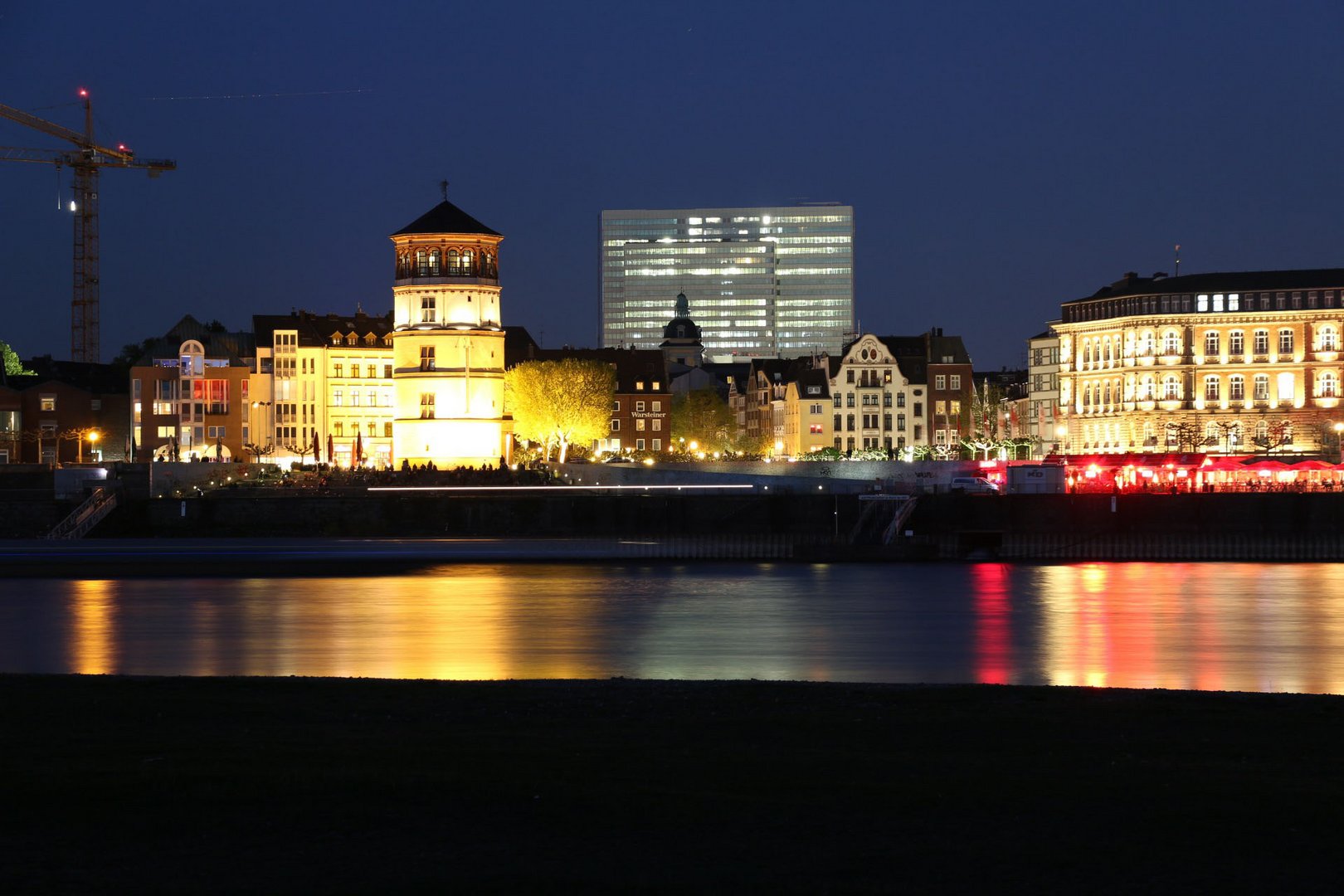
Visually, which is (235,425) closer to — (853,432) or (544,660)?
(853,432)

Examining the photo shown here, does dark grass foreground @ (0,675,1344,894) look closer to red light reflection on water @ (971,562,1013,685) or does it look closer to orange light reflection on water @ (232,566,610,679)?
red light reflection on water @ (971,562,1013,685)

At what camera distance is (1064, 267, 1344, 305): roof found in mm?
135875

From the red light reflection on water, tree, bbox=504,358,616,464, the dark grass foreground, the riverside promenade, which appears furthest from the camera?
tree, bbox=504,358,616,464

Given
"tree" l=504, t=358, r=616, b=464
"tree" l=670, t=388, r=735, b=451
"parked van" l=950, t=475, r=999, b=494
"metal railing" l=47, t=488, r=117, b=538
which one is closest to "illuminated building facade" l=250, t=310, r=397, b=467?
"tree" l=504, t=358, r=616, b=464

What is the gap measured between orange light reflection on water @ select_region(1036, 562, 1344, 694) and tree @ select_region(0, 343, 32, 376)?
390 feet

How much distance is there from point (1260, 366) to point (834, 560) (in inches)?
3372

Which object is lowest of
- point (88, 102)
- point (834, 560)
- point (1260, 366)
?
point (834, 560)

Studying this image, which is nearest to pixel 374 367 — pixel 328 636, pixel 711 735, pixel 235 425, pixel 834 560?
pixel 235 425

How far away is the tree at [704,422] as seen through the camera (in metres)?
177

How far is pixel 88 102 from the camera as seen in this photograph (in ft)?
582

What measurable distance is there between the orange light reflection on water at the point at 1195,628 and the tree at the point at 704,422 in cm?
11754

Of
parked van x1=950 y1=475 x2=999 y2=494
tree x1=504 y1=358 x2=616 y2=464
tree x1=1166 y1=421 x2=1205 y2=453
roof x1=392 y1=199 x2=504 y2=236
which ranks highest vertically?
roof x1=392 y1=199 x2=504 y2=236

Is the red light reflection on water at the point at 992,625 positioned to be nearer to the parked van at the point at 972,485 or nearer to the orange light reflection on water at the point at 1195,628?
the orange light reflection on water at the point at 1195,628

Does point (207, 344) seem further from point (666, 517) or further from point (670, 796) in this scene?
point (670, 796)
